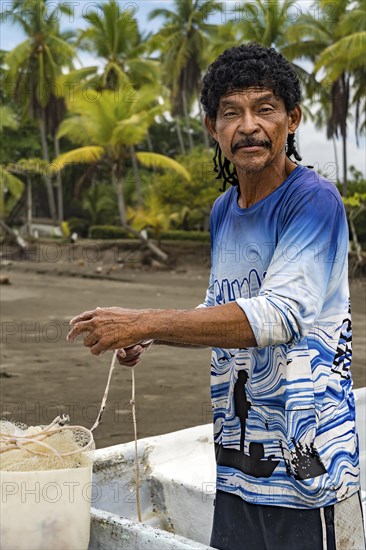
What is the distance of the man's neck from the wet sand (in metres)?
4.55

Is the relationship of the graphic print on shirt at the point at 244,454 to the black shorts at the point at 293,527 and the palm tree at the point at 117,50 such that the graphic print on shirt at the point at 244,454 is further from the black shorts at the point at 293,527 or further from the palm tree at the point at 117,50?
the palm tree at the point at 117,50

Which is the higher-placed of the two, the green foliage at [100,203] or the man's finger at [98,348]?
the green foliage at [100,203]

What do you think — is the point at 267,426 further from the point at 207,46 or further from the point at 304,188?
the point at 207,46

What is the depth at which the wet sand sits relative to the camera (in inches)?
275

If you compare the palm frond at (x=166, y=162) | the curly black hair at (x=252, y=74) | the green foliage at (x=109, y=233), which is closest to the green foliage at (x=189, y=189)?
the palm frond at (x=166, y=162)

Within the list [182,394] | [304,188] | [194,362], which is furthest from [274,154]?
[194,362]

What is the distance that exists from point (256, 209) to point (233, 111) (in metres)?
0.24

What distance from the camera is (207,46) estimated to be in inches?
1335

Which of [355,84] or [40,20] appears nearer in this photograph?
[355,84]

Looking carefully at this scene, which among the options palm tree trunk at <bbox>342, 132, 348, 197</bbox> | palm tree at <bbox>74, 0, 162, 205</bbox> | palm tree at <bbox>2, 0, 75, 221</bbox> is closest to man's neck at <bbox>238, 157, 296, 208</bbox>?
palm tree trunk at <bbox>342, 132, 348, 197</bbox>

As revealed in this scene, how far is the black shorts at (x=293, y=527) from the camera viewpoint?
180cm

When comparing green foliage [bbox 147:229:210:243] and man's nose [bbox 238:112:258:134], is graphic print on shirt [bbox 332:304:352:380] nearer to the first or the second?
man's nose [bbox 238:112:258:134]

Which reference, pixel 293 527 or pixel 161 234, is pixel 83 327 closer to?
pixel 293 527

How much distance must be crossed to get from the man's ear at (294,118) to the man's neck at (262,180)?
3.2 inches
